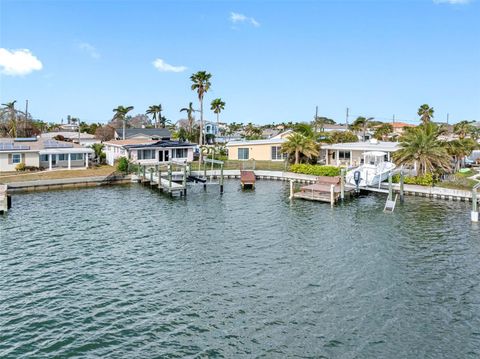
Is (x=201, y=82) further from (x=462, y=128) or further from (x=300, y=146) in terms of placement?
(x=462, y=128)

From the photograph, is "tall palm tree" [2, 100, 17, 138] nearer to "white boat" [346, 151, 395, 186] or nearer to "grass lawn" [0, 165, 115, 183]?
"grass lawn" [0, 165, 115, 183]

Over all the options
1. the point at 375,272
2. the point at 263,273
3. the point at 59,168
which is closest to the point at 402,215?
the point at 375,272

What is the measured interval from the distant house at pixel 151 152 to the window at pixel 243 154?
319 inches

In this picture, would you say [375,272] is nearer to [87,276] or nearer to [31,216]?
[87,276]

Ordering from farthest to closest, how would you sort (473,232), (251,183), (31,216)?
(251,183), (31,216), (473,232)

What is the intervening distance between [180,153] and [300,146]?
18401 mm

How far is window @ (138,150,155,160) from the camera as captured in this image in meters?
58.2

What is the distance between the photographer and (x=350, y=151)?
181 feet

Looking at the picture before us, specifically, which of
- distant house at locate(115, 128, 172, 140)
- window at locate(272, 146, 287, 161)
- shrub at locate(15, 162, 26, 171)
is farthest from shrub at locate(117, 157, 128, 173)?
distant house at locate(115, 128, 172, 140)

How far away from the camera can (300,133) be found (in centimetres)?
5650

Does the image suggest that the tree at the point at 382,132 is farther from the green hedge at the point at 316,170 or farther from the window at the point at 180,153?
the window at the point at 180,153

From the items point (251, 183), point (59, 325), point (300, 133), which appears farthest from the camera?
point (300, 133)

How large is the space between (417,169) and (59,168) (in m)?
41.9

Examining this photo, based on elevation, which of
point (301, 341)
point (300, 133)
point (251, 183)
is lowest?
point (301, 341)
